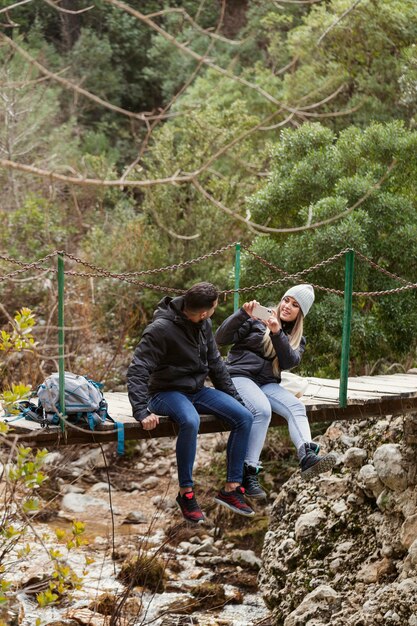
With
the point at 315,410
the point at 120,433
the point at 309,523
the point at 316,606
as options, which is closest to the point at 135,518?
the point at 309,523

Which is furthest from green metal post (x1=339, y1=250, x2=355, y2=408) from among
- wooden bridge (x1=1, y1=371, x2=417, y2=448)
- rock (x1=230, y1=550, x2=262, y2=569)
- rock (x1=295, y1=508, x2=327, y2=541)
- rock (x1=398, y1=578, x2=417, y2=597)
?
rock (x1=230, y1=550, x2=262, y2=569)

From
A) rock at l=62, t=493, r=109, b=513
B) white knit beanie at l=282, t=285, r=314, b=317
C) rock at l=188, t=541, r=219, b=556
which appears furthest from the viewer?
rock at l=62, t=493, r=109, b=513

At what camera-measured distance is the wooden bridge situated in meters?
5.29

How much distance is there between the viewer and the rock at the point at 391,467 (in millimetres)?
7574

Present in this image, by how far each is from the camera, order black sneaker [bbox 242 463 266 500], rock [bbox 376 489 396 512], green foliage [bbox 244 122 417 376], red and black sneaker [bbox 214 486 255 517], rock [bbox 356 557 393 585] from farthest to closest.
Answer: green foliage [bbox 244 122 417 376] → rock [bbox 376 489 396 512] → rock [bbox 356 557 393 585] → black sneaker [bbox 242 463 266 500] → red and black sneaker [bbox 214 486 255 517]

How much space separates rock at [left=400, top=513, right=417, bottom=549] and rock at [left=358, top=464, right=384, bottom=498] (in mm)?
473

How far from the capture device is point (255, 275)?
1003 centimetres

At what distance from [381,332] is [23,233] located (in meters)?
5.60

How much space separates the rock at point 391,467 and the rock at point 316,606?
36.3 inches

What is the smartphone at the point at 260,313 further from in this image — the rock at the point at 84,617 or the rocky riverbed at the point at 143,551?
the rock at the point at 84,617

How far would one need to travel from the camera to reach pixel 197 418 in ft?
17.6

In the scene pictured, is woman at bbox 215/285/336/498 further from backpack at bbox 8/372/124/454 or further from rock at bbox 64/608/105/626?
rock at bbox 64/608/105/626

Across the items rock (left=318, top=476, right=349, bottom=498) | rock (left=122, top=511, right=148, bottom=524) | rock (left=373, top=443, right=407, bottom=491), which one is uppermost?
rock (left=373, top=443, right=407, bottom=491)

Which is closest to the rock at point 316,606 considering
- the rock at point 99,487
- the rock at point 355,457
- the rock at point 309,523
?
the rock at point 309,523
